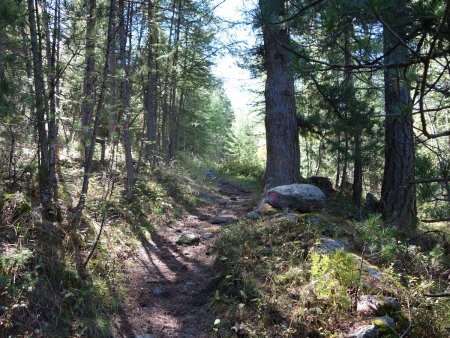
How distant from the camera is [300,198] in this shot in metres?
7.68

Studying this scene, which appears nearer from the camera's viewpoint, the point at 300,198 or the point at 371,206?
the point at 300,198

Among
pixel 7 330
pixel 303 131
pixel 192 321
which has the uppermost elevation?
pixel 303 131

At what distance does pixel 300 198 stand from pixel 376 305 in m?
3.69

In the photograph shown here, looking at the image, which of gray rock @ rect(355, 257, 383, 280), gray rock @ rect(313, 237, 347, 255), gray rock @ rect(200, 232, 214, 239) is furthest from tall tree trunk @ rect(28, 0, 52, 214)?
gray rock @ rect(355, 257, 383, 280)

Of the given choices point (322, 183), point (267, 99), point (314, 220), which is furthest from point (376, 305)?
point (322, 183)

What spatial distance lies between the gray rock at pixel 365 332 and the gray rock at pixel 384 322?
0.22 feet

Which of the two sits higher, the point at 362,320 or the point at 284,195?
the point at 284,195

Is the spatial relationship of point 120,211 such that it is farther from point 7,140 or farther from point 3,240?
point 3,240

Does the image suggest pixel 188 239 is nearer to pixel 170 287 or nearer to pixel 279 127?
pixel 170 287

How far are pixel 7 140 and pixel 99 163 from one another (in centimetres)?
514

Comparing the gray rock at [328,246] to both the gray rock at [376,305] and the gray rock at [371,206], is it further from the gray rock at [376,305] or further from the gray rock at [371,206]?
the gray rock at [371,206]

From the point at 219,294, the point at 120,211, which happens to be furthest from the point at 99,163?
the point at 219,294

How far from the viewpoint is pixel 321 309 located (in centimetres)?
420

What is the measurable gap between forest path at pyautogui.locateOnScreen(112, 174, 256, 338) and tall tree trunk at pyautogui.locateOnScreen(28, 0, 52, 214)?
1909 millimetres
